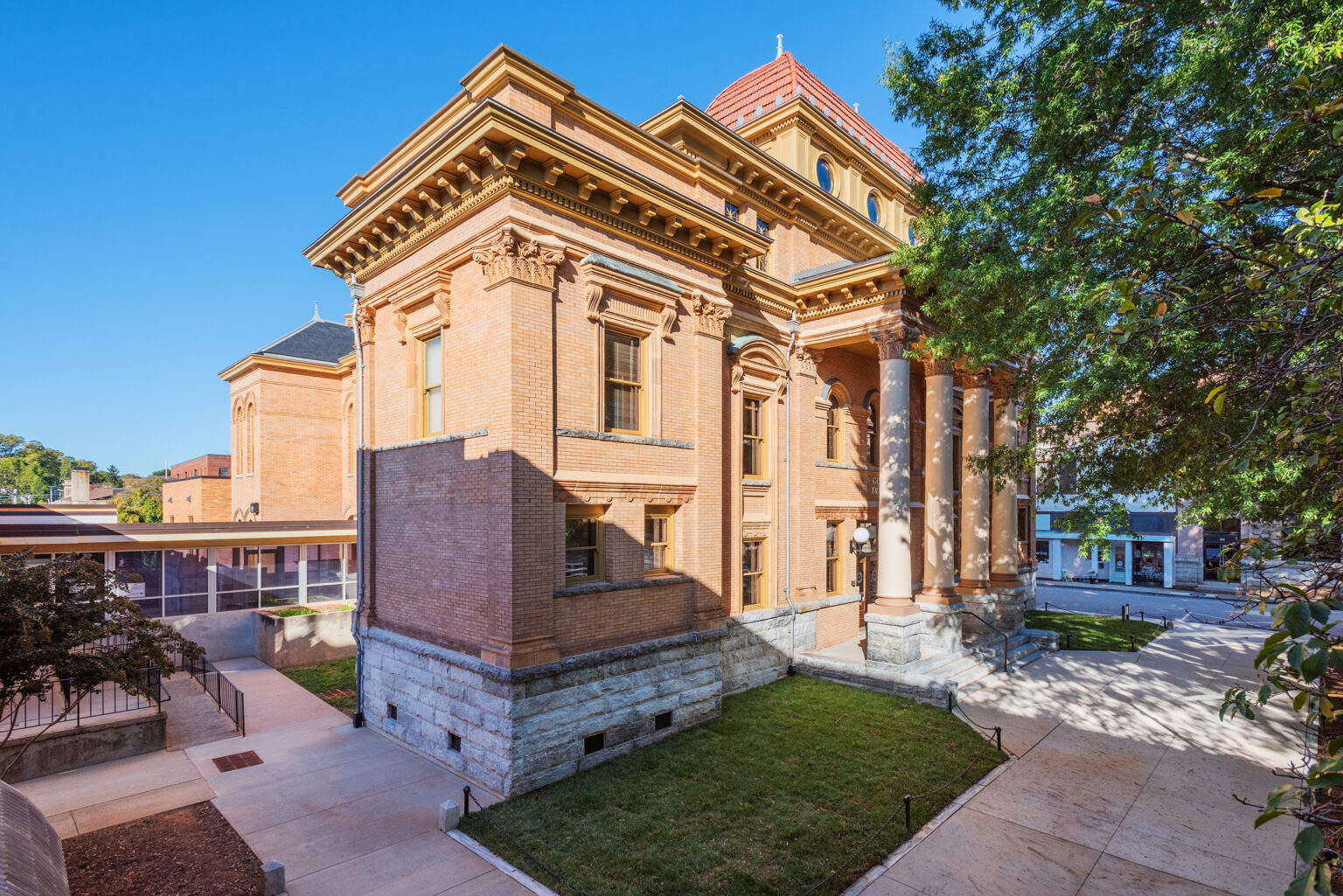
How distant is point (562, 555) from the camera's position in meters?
10.8

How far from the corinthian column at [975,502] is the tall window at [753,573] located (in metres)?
7.22

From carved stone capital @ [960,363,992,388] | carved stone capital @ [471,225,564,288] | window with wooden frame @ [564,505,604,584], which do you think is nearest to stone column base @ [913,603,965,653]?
carved stone capital @ [960,363,992,388]

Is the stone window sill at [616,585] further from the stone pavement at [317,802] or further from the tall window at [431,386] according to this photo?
the tall window at [431,386]

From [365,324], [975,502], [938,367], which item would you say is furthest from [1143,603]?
[365,324]

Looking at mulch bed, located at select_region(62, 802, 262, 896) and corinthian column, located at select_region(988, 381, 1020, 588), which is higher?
corinthian column, located at select_region(988, 381, 1020, 588)

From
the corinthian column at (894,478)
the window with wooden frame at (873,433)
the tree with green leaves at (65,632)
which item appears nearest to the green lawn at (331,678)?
the tree with green leaves at (65,632)

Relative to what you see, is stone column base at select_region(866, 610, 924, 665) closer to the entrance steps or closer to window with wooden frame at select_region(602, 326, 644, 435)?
the entrance steps

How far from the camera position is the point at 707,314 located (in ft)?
45.2

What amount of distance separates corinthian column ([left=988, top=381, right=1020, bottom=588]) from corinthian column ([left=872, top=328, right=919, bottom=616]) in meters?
6.55

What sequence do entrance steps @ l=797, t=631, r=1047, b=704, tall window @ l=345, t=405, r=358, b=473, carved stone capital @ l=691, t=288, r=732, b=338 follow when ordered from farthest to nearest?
1. tall window @ l=345, t=405, r=358, b=473
2. entrance steps @ l=797, t=631, r=1047, b=704
3. carved stone capital @ l=691, t=288, r=732, b=338

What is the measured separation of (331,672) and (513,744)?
10671mm

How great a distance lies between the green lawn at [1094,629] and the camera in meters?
20.1

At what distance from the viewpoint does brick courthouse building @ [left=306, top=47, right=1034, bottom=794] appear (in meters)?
10.4

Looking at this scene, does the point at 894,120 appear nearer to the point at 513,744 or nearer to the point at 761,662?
the point at 761,662
